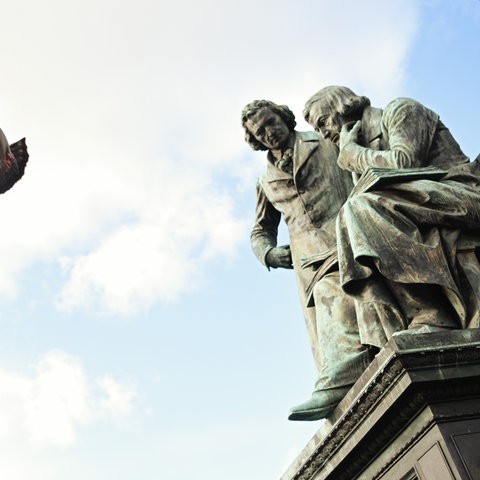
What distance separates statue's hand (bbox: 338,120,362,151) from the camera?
20.8ft

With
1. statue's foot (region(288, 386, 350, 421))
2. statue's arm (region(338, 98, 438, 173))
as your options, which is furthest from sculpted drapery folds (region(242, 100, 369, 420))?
statue's foot (region(288, 386, 350, 421))

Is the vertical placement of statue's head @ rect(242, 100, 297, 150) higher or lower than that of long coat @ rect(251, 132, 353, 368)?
higher

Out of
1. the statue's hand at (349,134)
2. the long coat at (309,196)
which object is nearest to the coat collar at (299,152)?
the long coat at (309,196)

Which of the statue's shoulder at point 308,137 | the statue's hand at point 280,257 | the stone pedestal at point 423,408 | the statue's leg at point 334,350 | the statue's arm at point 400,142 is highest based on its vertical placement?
the statue's shoulder at point 308,137

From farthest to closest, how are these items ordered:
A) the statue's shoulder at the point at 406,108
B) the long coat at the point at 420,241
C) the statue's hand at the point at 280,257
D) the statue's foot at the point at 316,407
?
the statue's hand at the point at 280,257, the statue's shoulder at the point at 406,108, the statue's foot at the point at 316,407, the long coat at the point at 420,241

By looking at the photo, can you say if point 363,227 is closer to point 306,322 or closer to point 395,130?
point 395,130

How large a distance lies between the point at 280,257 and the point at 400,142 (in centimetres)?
209

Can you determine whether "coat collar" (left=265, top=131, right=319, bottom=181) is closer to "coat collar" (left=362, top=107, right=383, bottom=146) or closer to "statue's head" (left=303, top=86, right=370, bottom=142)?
"statue's head" (left=303, top=86, right=370, bottom=142)

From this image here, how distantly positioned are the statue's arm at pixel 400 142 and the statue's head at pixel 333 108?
459mm

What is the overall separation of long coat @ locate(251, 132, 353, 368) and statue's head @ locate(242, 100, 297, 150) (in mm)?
190

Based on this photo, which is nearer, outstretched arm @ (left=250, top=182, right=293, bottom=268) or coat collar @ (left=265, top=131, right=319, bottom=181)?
coat collar @ (left=265, top=131, right=319, bottom=181)

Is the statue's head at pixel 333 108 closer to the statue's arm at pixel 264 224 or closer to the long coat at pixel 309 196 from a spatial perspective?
the long coat at pixel 309 196

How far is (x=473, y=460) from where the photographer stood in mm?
3740

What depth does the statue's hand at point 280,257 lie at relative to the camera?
7469 millimetres
